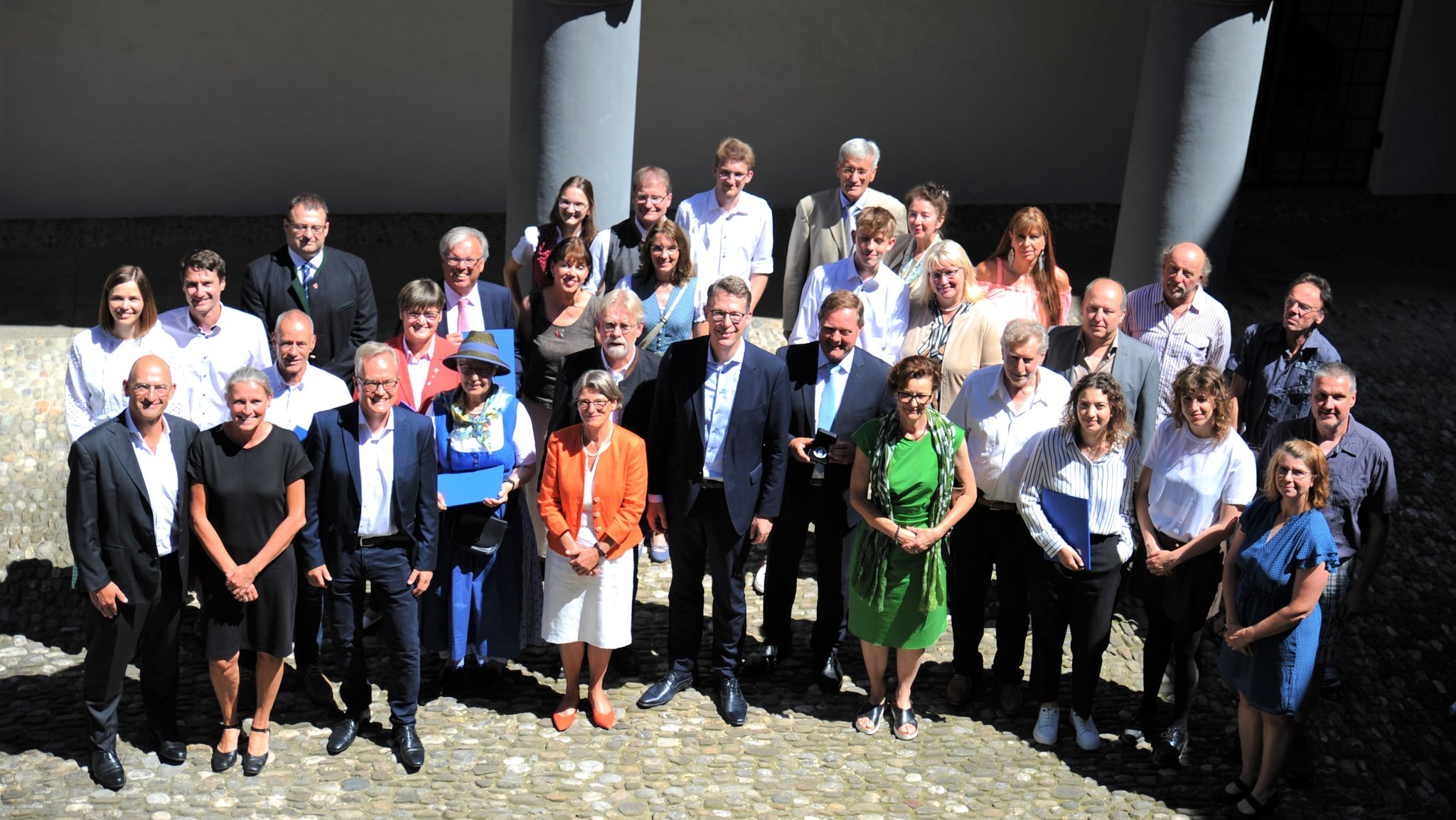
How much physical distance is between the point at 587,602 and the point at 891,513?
4.46ft

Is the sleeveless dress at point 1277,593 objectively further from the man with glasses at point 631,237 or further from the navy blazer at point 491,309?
the navy blazer at point 491,309

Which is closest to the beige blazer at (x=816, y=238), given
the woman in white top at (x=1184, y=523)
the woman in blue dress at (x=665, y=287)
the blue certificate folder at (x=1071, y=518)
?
the woman in blue dress at (x=665, y=287)

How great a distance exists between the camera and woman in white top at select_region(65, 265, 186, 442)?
6.52m

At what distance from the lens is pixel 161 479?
5980mm

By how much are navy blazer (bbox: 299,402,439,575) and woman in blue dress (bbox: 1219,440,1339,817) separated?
329cm

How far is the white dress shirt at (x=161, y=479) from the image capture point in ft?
19.5

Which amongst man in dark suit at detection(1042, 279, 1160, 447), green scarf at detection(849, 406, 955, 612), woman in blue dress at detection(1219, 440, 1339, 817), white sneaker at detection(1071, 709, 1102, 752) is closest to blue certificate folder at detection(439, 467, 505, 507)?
green scarf at detection(849, 406, 955, 612)

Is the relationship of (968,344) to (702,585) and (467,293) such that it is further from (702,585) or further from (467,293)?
(467,293)

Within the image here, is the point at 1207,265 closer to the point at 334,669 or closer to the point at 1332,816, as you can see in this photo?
the point at 1332,816

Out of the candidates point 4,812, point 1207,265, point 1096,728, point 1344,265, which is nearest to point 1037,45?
point 1344,265

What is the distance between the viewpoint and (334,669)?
7062 millimetres

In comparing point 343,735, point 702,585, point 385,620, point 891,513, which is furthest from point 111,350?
point 891,513

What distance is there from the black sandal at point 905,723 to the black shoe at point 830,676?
32 cm

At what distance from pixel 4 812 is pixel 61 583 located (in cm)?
200
